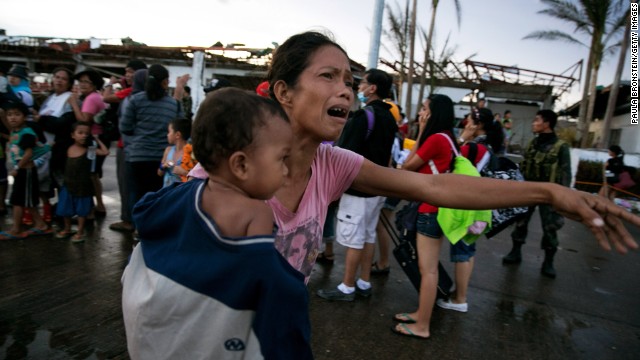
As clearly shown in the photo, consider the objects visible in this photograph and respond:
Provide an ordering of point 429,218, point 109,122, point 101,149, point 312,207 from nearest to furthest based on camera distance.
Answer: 1. point 312,207
2. point 429,218
3. point 101,149
4. point 109,122

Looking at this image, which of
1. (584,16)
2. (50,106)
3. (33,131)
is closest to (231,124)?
(33,131)

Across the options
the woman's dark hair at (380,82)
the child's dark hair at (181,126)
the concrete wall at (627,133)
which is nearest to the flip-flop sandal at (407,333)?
the woman's dark hair at (380,82)

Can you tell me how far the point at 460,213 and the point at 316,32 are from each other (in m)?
2.09

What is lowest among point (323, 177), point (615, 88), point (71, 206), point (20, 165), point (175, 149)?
point (71, 206)

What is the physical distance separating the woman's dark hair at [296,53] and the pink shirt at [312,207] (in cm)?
34

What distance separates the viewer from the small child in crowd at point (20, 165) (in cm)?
476

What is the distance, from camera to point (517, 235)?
5.47m

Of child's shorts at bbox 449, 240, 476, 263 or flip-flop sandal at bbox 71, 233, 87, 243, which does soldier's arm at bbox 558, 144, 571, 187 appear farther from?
flip-flop sandal at bbox 71, 233, 87, 243

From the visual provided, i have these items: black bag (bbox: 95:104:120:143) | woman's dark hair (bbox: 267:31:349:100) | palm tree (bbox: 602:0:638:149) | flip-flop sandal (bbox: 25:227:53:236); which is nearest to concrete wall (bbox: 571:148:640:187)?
palm tree (bbox: 602:0:638:149)

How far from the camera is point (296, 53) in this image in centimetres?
168

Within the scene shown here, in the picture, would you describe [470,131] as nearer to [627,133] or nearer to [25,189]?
[25,189]

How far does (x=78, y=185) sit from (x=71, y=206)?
10.2 inches

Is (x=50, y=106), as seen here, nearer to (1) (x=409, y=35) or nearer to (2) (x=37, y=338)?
(2) (x=37, y=338)

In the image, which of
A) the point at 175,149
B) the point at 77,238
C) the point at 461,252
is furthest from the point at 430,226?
the point at 77,238
